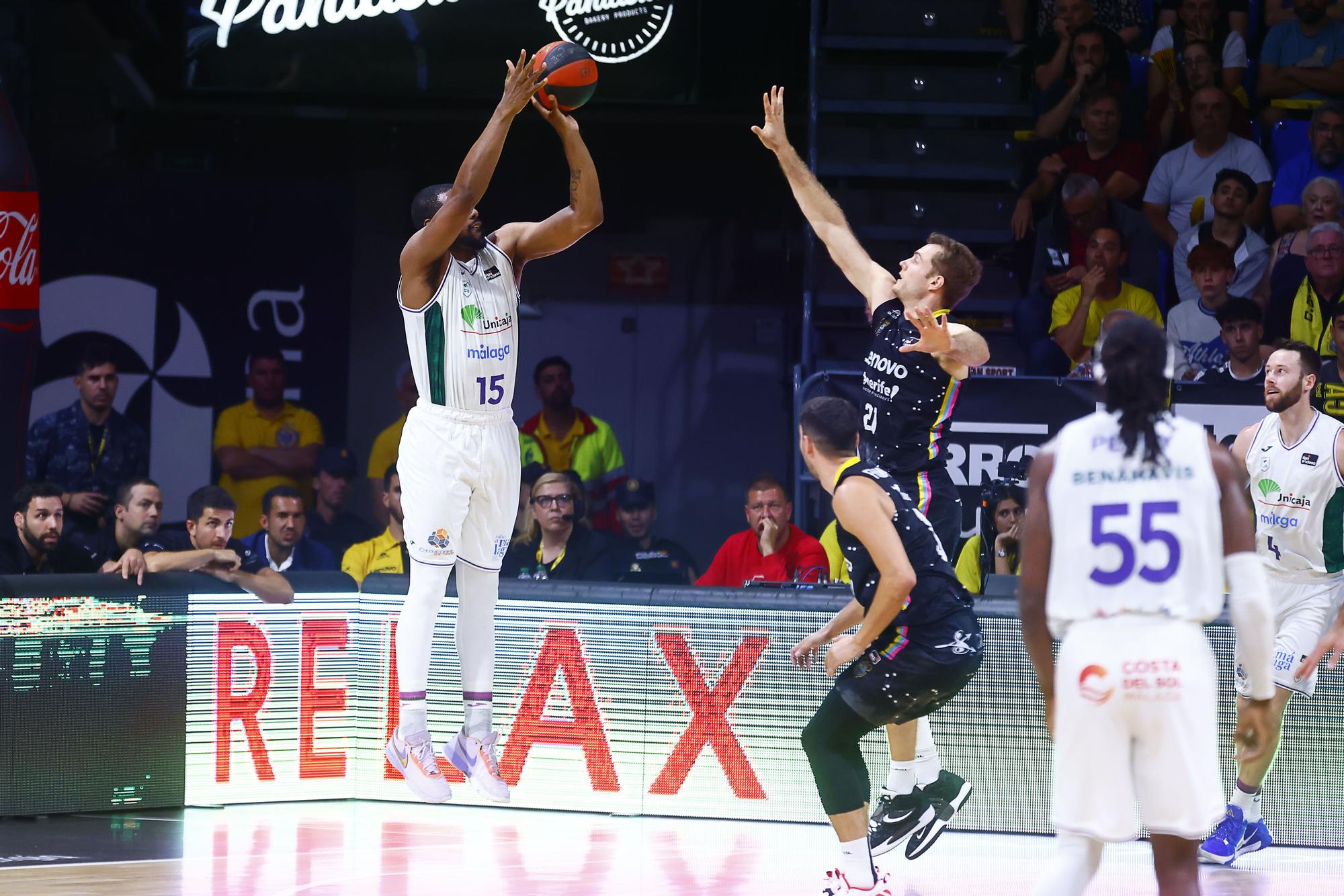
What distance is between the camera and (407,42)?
38.6ft

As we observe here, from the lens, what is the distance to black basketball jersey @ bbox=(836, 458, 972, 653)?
6160 mm

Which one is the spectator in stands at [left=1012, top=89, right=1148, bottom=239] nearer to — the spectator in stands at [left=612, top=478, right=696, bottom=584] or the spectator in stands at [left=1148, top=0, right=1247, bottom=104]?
the spectator in stands at [left=1148, top=0, right=1247, bottom=104]

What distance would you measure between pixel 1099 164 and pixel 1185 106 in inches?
34.0

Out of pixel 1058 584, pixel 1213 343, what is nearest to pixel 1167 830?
pixel 1058 584

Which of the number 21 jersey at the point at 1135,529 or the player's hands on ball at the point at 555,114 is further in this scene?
the player's hands on ball at the point at 555,114

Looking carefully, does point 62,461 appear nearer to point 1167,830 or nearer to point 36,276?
point 36,276

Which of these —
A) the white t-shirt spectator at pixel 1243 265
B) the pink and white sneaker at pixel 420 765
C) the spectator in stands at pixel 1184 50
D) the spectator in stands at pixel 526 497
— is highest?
the spectator in stands at pixel 1184 50

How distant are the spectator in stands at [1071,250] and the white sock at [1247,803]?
9.89ft

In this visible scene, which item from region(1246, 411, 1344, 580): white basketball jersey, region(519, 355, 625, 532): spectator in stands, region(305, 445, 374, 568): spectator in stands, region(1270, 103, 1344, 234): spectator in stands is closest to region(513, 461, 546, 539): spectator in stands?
region(519, 355, 625, 532): spectator in stands

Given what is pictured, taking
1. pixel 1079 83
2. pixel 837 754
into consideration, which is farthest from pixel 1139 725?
pixel 1079 83

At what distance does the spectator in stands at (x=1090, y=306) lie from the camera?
986 cm

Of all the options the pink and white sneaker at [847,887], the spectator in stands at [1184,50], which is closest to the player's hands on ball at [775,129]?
the pink and white sneaker at [847,887]

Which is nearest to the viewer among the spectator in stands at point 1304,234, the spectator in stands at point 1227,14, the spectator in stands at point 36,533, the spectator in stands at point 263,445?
the spectator in stands at point 36,533

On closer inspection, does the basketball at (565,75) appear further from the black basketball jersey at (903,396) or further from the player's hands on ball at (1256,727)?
the player's hands on ball at (1256,727)
